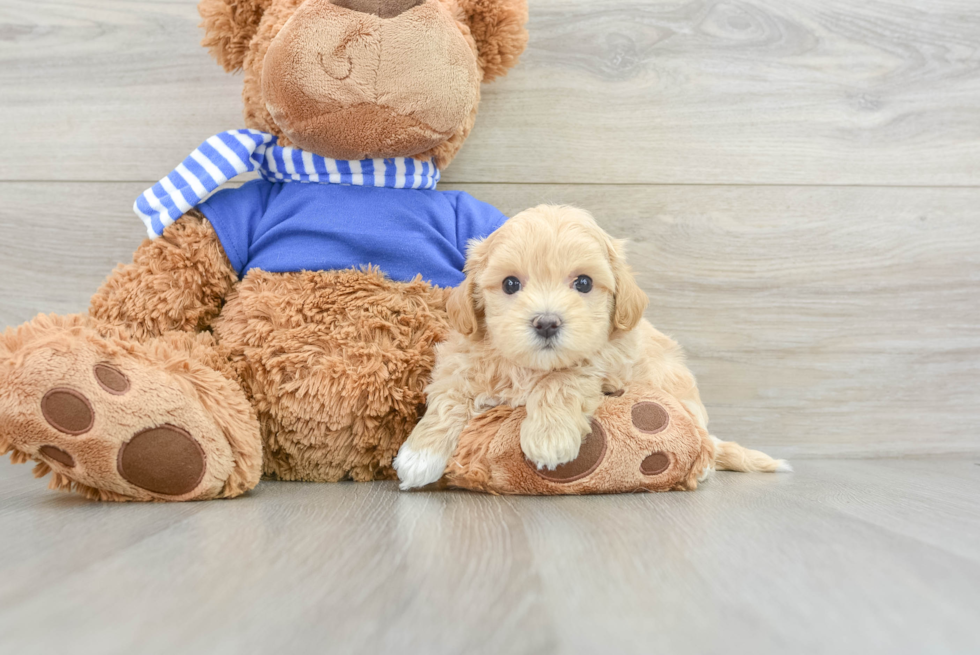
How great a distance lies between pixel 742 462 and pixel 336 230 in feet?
2.41

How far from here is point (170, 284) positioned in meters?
1.00

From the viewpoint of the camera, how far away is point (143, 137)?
4.24ft

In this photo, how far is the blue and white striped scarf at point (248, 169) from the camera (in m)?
1.02

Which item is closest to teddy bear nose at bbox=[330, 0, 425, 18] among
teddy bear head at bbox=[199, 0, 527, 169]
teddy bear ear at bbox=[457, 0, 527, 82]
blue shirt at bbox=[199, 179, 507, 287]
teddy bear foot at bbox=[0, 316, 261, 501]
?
teddy bear head at bbox=[199, 0, 527, 169]

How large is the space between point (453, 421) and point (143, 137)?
865mm

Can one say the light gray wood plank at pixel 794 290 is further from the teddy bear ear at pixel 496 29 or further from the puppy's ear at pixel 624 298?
the puppy's ear at pixel 624 298

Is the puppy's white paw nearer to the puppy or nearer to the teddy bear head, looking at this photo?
the puppy

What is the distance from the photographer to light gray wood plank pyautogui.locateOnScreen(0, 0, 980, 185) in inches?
50.4

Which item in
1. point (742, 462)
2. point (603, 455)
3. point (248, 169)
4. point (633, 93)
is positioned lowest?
point (742, 462)

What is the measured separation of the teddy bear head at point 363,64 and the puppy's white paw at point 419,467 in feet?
1.47

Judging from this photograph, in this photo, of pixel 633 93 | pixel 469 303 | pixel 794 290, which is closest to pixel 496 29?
pixel 633 93

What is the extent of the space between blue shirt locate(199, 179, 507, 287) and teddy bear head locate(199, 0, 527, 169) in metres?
0.07

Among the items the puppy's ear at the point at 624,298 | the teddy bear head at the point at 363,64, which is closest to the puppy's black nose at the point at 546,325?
the puppy's ear at the point at 624,298

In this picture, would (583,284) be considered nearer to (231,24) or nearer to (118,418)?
(118,418)
